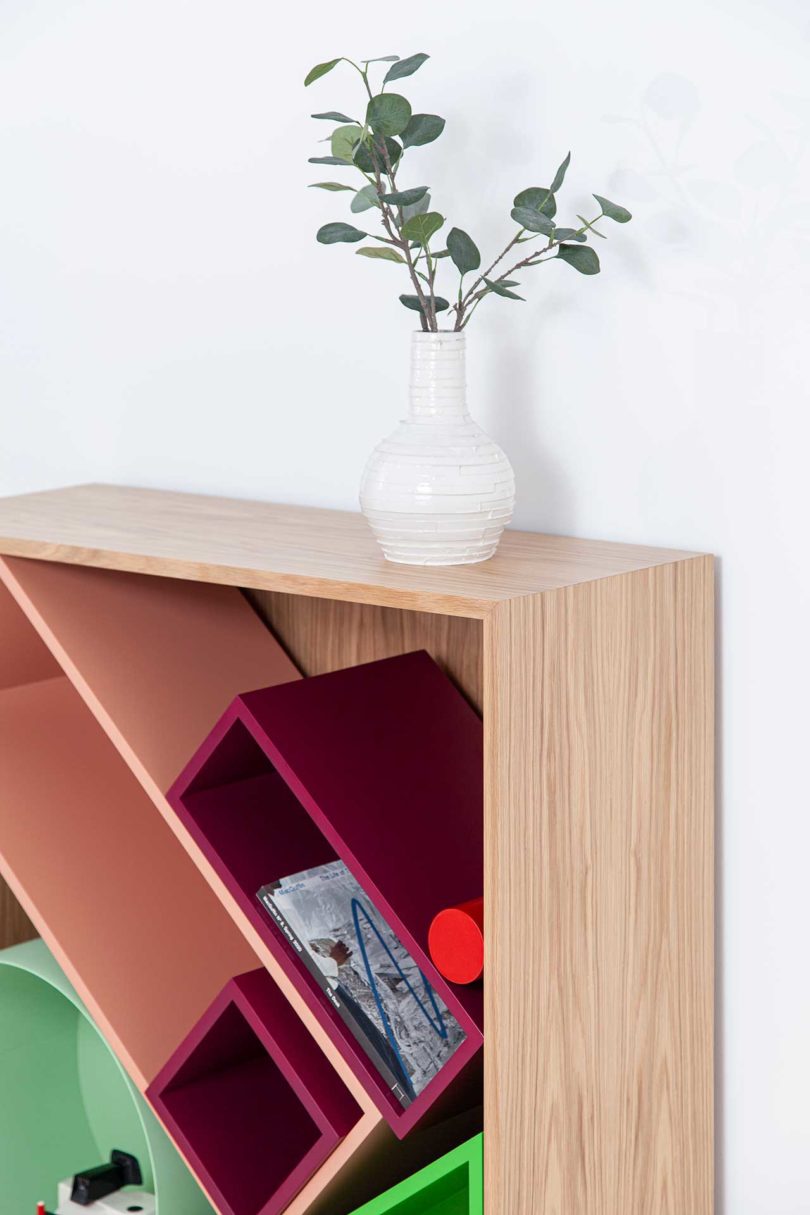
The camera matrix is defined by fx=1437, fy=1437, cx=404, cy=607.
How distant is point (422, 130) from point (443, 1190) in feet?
3.06

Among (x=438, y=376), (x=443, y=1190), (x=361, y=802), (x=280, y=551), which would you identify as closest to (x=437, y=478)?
(x=438, y=376)

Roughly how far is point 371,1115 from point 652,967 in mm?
283

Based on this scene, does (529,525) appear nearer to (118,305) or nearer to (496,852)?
(496,852)

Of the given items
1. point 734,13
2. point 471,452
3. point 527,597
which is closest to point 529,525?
point 471,452

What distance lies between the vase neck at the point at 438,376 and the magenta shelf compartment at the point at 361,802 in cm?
31

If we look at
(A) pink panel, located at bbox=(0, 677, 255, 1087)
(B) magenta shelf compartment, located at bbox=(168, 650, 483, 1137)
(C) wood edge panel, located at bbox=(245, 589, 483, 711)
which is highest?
(C) wood edge panel, located at bbox=(245, 589, 483, 711)

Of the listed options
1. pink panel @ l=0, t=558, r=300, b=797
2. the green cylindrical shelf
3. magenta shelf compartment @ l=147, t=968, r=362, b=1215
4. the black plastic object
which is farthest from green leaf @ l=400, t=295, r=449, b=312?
the black plastic object

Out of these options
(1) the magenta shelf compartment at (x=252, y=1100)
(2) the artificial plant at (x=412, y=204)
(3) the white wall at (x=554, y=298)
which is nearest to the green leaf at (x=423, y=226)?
(2) the artificial plant at (x=412, y=204)

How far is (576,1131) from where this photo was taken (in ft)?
3.98

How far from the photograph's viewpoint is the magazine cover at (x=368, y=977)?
4.25 feet

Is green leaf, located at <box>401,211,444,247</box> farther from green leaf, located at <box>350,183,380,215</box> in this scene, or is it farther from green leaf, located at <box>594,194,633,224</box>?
green leaf, located at <box>594,194,633,224</box>

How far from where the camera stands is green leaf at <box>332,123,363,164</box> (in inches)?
48.8

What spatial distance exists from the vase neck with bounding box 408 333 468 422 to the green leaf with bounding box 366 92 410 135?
180 mm

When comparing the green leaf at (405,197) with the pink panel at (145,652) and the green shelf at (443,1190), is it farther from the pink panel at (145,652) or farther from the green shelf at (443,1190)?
the green shelf at (443,1190)
